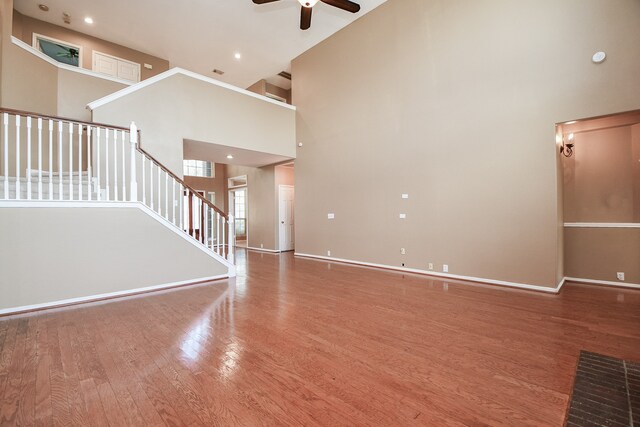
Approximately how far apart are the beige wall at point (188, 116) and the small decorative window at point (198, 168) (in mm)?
4802

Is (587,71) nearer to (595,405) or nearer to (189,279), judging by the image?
(595,405)

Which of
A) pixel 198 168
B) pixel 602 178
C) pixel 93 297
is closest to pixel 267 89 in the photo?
pixel 198 168

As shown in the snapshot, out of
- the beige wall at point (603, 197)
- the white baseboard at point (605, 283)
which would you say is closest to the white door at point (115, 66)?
the beige wall at point (603, 197)

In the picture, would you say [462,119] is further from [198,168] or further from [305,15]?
[198,168]

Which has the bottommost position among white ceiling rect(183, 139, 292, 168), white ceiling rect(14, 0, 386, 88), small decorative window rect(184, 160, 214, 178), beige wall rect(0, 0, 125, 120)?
white ceiling rect(183, 139, 292, 168)

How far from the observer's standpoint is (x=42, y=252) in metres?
3.42

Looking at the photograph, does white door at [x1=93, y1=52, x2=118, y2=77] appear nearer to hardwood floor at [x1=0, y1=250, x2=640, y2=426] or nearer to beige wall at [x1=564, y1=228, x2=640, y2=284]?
hardwood floor at [x1=0, y1=250, x2=640, y2=426]

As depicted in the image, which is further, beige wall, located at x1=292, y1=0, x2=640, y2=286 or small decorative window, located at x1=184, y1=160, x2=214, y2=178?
small decorative window, located at x1=184, y1=160, x2=214, y2=178

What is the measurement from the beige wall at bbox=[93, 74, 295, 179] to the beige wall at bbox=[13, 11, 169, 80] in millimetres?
3455

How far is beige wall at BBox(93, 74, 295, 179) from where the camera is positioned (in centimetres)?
498

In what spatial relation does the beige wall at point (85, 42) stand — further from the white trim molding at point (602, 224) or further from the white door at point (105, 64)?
the white trim molding at point (602, 224)

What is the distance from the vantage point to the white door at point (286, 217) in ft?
28.0

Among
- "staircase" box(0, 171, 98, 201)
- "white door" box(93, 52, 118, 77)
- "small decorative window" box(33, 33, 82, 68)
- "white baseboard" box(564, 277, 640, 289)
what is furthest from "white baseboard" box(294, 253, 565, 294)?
"small decorative window" box(33, 33, 82, 68)

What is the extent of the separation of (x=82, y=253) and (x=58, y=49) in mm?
6037
